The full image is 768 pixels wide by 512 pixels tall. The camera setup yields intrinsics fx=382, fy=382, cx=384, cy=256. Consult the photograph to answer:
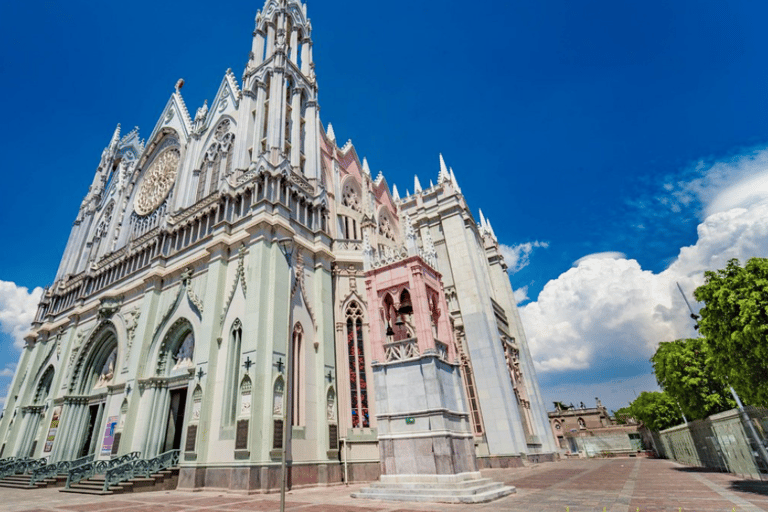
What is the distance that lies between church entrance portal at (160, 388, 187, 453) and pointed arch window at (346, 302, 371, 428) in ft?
30.1

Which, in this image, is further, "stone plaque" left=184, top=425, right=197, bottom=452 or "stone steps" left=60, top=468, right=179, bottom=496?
"stone plaque" left=184, top=425, right=197, bottom=452

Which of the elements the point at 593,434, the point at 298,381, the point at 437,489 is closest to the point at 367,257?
the point at 298,381

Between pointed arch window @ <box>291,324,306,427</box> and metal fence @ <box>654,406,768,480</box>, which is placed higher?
pointed arch window @ <box>291,324,306,427</box>

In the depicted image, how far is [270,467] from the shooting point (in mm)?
15617

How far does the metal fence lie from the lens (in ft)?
48.6

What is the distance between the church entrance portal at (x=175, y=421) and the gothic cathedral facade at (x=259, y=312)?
3.4 inches

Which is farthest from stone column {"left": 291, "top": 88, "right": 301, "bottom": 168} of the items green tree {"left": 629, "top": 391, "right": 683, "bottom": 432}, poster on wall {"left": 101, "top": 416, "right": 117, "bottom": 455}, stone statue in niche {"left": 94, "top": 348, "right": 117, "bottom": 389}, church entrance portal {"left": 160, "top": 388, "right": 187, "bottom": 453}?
green tree {"left": 629, "top": 391, "right": 683, "bottom": 432}

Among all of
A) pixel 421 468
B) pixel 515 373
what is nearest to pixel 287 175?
pixel 421 468

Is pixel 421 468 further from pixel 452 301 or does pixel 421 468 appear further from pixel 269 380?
pixel 452 301

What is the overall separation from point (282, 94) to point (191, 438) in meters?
22.4

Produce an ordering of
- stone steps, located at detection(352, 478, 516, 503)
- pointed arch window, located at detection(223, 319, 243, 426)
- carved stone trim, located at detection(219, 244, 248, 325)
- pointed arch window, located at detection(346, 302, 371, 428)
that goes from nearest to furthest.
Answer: stone steps, located at detection(352, 478, 516, 503)
pointed arch window, located at detection(223, 319, 243, 426)
carved stone trim, located at detection(219, 244, 248, 325)
pointed arch window, located at detection(346, 302, 371, 428)

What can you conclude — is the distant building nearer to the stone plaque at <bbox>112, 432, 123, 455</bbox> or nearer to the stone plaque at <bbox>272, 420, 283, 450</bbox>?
the stone plaque at <bbox>272, 420, 283, 450</bbox>

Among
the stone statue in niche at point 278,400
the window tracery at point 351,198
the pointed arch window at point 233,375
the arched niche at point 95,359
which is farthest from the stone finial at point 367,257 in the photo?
the arched niche at point 95,359

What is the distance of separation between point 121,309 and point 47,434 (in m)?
9.67
